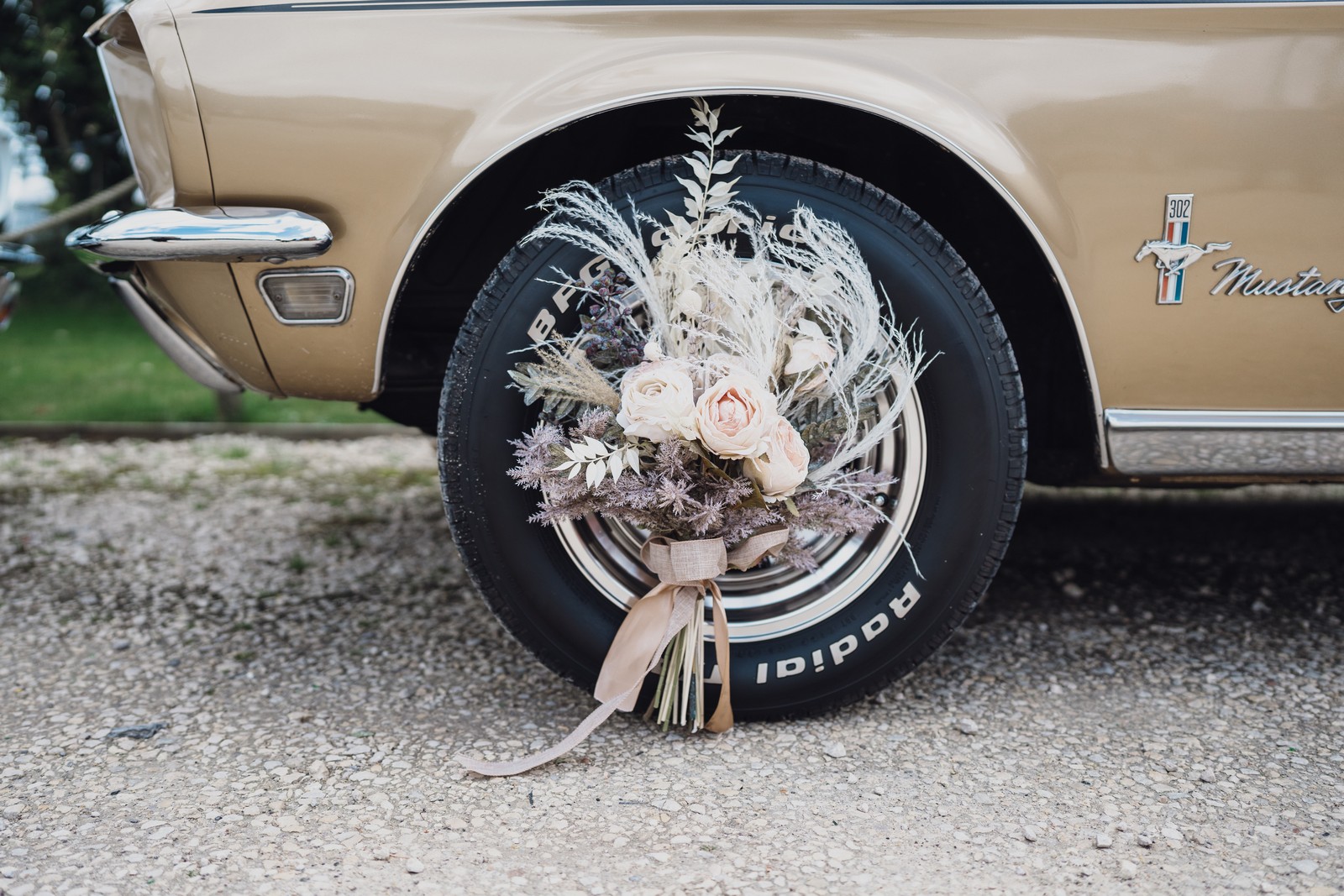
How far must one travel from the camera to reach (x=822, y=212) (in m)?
1.86

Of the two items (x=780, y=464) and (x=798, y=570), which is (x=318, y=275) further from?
(x=798, y=570)

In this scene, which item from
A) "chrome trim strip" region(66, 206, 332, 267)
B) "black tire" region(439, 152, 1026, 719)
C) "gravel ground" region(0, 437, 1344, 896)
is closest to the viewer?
"gravel ground" region(0, 437, 1344, 896)

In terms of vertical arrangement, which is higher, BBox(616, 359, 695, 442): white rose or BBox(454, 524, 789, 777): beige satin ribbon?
BBox(616, 359, 695, 442): white rose

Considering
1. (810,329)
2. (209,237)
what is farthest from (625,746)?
(209,237)

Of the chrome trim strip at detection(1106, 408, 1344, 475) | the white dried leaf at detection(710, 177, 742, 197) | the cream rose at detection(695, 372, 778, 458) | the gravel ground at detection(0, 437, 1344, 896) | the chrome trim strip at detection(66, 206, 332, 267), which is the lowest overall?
the gravel ground at detection(0, 437, 1344, 896)

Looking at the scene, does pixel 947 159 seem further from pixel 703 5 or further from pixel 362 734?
pixel 362 734

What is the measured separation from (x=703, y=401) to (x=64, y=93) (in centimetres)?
759

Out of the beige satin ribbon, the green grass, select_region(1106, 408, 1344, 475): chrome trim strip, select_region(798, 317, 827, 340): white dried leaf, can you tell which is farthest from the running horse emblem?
the green grass

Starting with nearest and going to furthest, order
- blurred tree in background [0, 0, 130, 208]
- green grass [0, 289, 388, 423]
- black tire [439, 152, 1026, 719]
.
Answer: black tire [439, 152, 1026, 719] → green grass [0, 289, 388, 423] → blurred tree in background [0, 0, 130, 208]

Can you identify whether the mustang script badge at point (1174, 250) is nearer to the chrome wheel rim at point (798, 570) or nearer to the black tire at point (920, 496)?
the black tire at point (920, 496)

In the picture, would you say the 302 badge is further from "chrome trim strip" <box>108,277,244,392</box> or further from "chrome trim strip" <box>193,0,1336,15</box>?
"chrome trim strip" <box>108,277,244,392</box>

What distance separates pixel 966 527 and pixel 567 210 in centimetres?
90

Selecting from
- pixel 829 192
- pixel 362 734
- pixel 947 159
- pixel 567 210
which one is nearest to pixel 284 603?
pixel 362 734

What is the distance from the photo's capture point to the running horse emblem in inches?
70.9
